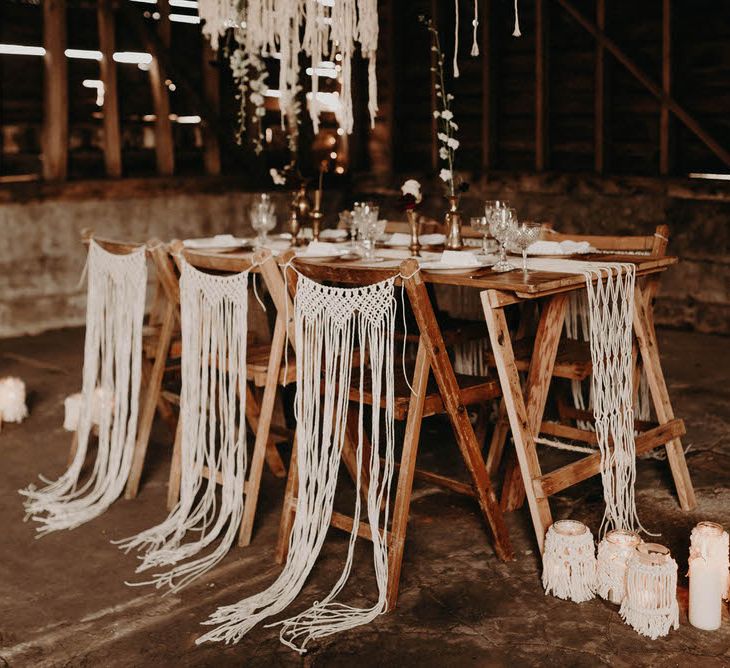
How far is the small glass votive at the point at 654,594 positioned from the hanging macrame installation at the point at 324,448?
649mm

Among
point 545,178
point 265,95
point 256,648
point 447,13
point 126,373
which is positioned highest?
point 447,13

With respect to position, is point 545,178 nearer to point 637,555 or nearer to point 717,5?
point 717,5

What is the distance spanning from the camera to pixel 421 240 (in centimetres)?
393

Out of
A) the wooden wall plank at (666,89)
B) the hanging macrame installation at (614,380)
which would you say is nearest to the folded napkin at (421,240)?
the hanging macrame installation at (614,380)

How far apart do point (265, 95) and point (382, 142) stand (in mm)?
1046

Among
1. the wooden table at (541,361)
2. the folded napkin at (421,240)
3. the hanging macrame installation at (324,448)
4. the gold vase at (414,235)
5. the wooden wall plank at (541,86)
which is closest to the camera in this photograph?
the hanging macrame installation at (324,448)

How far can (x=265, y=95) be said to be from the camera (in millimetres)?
7676

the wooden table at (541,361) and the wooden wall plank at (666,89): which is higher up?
the wooden wall plank at (666,89)

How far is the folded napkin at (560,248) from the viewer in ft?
10.8

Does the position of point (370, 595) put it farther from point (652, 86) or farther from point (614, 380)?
point (652, 86)

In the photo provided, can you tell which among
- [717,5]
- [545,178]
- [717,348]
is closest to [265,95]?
[545,178]

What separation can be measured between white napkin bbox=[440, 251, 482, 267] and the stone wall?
3518mm

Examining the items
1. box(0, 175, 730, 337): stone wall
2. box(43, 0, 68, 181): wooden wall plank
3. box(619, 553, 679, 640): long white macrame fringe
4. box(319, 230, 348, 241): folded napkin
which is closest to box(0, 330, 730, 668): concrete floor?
box(619, 553, 679, 640): long white macrame fringe

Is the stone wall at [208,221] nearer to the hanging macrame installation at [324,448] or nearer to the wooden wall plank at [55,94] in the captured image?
the wooden wall plank at [55,94]
